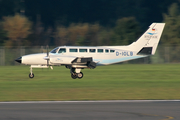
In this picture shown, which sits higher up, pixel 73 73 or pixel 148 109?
pixel 73 73

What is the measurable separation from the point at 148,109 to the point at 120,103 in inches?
64.7

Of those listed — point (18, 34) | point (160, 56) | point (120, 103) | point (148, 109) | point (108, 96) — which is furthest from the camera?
point (18, 34)

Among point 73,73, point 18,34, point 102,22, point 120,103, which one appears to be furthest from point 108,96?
point 102,22

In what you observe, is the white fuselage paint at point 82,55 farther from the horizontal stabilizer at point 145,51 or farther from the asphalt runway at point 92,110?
the asphalt runway at point 92,110

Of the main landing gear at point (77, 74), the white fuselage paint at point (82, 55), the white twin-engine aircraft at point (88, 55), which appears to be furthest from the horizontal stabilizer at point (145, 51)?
the main landing gear at point (77, 74)

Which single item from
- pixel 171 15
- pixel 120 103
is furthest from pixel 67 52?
pixel 171 15

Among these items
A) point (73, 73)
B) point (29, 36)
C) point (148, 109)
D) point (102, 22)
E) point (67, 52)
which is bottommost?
point (148, 109)

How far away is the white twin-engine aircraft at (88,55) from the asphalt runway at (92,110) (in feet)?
35.5

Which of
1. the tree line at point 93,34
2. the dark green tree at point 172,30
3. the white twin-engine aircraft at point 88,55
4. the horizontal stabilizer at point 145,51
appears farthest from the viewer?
the dark green tree at point 172,30

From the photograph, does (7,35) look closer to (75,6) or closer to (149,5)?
(75,6)

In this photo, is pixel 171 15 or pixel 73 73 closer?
pixel 73 73

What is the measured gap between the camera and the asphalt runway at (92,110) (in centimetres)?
976

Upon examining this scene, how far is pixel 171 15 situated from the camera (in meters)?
50.2

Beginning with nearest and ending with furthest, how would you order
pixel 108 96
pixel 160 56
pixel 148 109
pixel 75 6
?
1. pixel 148 109
2. pixel 108 96
3. pixel 160 56
4. pixel 75 6
